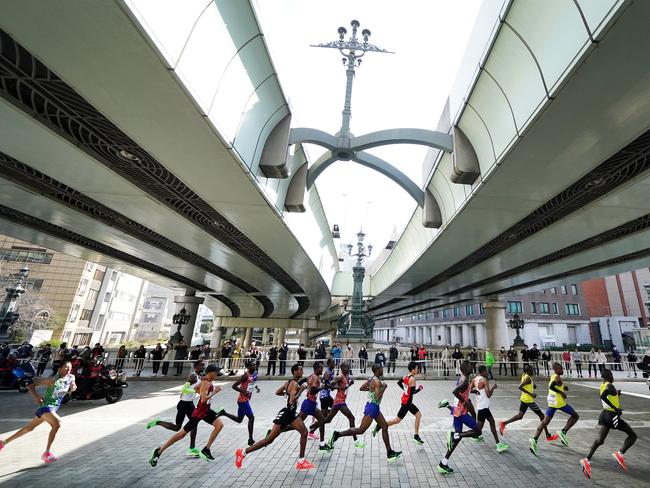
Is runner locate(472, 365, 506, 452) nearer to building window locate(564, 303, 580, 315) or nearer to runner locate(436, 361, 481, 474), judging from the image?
runner locate(436, 361, 481, 474)

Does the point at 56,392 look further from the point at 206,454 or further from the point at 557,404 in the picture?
the point at 557,404

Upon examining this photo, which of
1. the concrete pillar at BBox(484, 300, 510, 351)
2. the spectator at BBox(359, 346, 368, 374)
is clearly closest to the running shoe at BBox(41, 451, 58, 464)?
the spectator at BBox(359, 346, 368, 374)

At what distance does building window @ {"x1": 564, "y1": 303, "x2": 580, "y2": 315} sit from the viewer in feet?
170

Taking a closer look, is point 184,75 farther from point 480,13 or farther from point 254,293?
point 254,293

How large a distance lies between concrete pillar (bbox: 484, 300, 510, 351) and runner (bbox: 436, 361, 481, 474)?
25829mm

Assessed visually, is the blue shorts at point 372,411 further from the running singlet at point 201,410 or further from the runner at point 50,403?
the runner at point 50,403

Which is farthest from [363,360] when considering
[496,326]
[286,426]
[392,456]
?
[496,326]

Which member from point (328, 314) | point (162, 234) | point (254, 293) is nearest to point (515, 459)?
point (162, 234)

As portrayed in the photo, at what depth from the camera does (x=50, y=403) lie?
5621 mm

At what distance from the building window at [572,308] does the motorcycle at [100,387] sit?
64.0 metres

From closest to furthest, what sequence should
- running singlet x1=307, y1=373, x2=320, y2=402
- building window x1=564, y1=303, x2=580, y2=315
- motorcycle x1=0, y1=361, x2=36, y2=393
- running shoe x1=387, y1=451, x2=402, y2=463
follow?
running shoe x1=387, y1=451, x2=402, y2=463
running singlet x1=307, y1=373, x2=320, y2=402
motorcycle x1=0, y1=361, x2=36, y2=393
building window x1=564, y1=303, x2=580, y2=315

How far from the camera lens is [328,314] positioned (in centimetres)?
5081

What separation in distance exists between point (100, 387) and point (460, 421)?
36.2 ft

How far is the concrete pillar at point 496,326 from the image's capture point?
28188 mm
